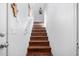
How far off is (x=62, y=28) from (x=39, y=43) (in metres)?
0.27

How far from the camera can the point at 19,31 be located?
2072 mm

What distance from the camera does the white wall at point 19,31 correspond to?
2.04 metres

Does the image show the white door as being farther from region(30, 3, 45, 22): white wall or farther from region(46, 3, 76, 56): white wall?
region(46, 3, 76, 56): white wall

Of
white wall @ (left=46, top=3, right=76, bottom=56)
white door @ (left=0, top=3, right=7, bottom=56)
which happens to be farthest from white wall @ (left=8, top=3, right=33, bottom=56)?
white wall @ (left=46, top=3, right=76, bottom=56)

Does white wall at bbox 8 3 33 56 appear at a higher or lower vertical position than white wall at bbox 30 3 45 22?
lower

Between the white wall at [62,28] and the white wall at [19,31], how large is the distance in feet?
0.70

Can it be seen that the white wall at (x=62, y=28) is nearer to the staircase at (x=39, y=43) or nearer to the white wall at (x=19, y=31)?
the staircase at (x=39, y=43)

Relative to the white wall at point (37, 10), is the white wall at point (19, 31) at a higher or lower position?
lower

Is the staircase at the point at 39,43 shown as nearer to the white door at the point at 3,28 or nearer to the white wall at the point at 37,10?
the white wall at the point at 37,10

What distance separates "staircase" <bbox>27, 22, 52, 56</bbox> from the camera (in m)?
2.04

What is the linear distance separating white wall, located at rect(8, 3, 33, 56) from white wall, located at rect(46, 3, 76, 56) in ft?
0.70

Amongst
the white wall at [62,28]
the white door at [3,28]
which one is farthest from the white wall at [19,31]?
the white wall at [62,28]

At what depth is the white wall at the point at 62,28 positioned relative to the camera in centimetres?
200

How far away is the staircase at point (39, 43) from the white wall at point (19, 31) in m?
0.05
